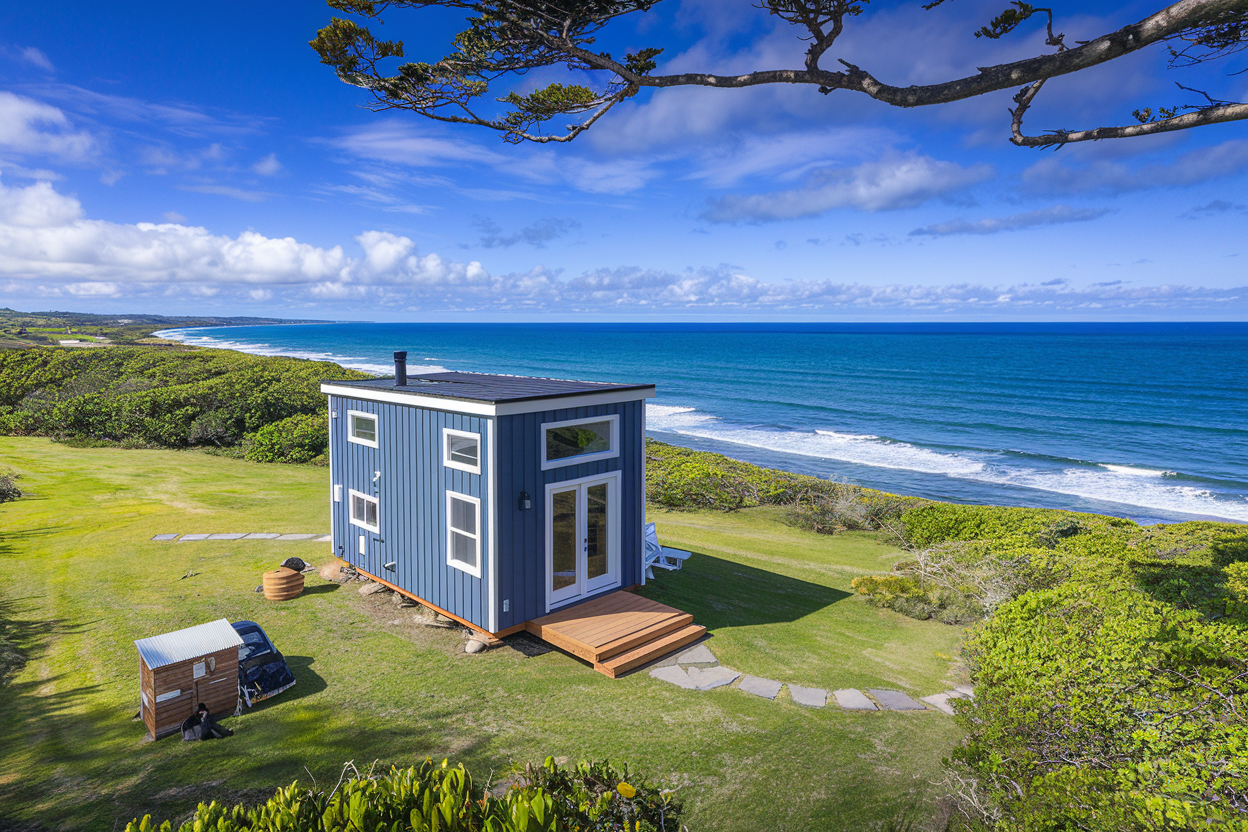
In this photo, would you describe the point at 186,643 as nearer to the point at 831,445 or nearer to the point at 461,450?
the point at 461,450

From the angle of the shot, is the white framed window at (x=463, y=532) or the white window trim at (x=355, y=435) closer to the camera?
the white framed window at (x=463, y=532)

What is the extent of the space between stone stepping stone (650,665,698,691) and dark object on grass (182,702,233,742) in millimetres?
4675

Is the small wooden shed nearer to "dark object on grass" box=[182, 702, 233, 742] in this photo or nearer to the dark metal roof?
"dark object on grass" box=[182, 702, 233, 742]

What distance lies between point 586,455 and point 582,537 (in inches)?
47.9

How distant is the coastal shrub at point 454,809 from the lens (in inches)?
134

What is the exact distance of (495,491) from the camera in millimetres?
7953

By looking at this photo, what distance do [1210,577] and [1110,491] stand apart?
2296 centimetres

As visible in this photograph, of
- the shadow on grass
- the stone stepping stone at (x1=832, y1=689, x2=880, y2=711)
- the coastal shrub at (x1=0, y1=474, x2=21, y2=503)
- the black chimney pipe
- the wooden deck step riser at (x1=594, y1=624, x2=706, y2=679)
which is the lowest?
the shadow on grass

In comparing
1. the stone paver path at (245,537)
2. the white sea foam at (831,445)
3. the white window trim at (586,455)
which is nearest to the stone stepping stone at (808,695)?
the white window trim at (586,455)

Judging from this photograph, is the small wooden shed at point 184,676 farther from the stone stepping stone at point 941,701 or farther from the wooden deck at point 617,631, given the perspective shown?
the stone stepping stone at point 941,701

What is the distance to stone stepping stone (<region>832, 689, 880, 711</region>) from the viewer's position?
7112mm

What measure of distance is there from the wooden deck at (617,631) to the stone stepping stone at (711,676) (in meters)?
0.61

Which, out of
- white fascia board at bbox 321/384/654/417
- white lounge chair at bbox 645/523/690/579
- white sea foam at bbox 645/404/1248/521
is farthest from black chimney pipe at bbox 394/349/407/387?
white sea foam at bbox 645/404/1248/521

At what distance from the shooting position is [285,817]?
347 cm
